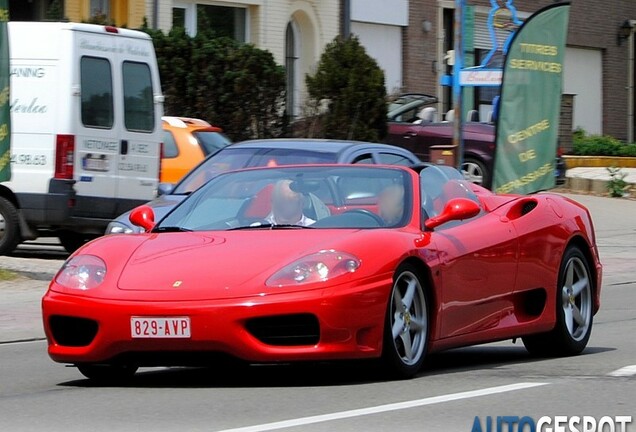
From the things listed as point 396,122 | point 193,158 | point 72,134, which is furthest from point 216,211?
point 396,122

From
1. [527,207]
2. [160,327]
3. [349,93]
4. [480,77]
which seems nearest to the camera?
[160,327]

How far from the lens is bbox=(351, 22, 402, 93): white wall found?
3369 cm

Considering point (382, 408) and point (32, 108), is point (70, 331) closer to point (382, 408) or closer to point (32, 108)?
point (382, 408)

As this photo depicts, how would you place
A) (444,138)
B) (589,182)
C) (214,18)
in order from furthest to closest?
(214,18), (589,182), (444,138)

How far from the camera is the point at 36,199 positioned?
55.3 feet

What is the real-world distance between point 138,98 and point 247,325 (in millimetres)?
10440

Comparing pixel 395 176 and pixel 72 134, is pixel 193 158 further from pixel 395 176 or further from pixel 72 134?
pixel 395 176

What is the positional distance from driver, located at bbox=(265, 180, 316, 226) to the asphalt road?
2.85ft

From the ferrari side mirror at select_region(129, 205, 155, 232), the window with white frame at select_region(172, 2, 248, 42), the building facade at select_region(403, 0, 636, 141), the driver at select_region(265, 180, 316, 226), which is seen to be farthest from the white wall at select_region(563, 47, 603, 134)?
the driver at select_region(265, 180, 316, 226)

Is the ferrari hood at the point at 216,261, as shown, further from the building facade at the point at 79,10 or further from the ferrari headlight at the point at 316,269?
the building facade at the point at 79,10

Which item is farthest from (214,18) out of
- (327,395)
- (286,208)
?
(327,395)

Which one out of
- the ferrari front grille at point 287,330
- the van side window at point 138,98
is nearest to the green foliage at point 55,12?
the van side window at point 138,98

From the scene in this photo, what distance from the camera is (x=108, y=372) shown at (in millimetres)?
8867

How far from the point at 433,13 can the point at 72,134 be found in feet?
64.8
